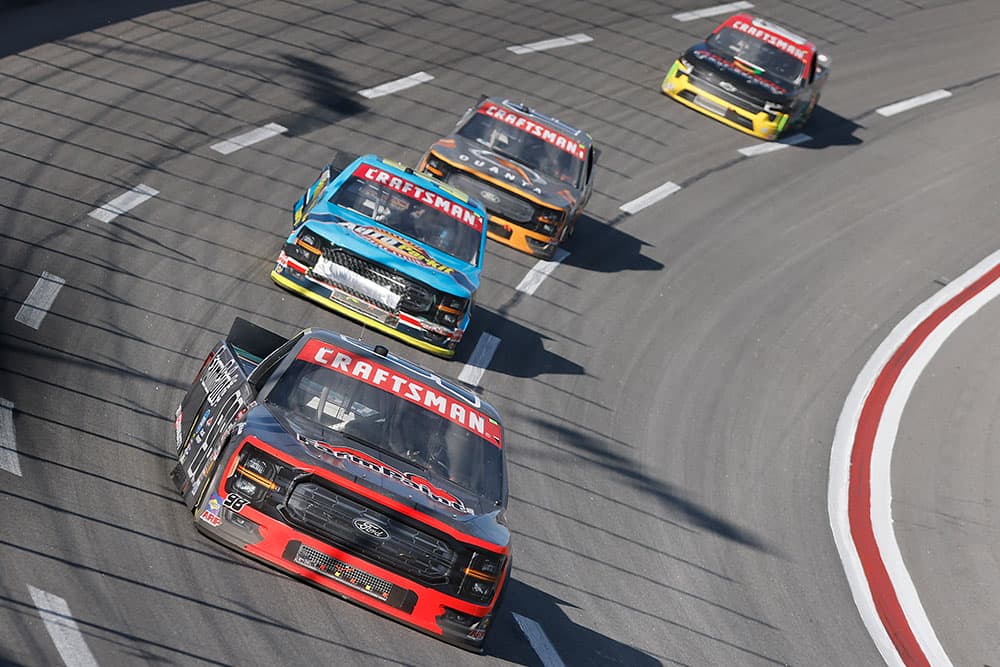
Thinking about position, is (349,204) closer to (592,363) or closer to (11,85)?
(592,363)

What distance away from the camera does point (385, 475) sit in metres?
8.89

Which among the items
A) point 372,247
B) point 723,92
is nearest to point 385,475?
point 372,247

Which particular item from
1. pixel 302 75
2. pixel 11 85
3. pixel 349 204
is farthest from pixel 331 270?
pixel 302 75

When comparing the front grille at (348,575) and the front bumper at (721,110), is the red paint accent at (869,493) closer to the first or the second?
the front bumper at (721,110)

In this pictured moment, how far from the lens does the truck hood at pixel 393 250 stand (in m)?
13.5

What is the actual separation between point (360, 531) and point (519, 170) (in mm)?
9074

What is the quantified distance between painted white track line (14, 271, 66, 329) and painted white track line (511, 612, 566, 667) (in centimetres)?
495

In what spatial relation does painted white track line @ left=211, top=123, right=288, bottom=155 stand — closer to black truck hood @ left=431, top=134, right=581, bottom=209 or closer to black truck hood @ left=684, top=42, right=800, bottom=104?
black truck hood @ left=431, top=134, right=581, bottom=209

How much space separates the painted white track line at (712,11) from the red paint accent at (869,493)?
31.1 feet

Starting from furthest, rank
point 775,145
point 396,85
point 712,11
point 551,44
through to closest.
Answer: point 712,11, point 551,44, point 775,145, point 396,85

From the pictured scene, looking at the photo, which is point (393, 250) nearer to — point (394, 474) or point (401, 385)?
point (401, 385)

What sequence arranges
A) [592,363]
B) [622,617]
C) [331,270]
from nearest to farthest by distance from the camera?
[622,617], [331,270], [592,363]

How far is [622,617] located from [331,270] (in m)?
4.82

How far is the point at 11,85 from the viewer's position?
55.1 feet
